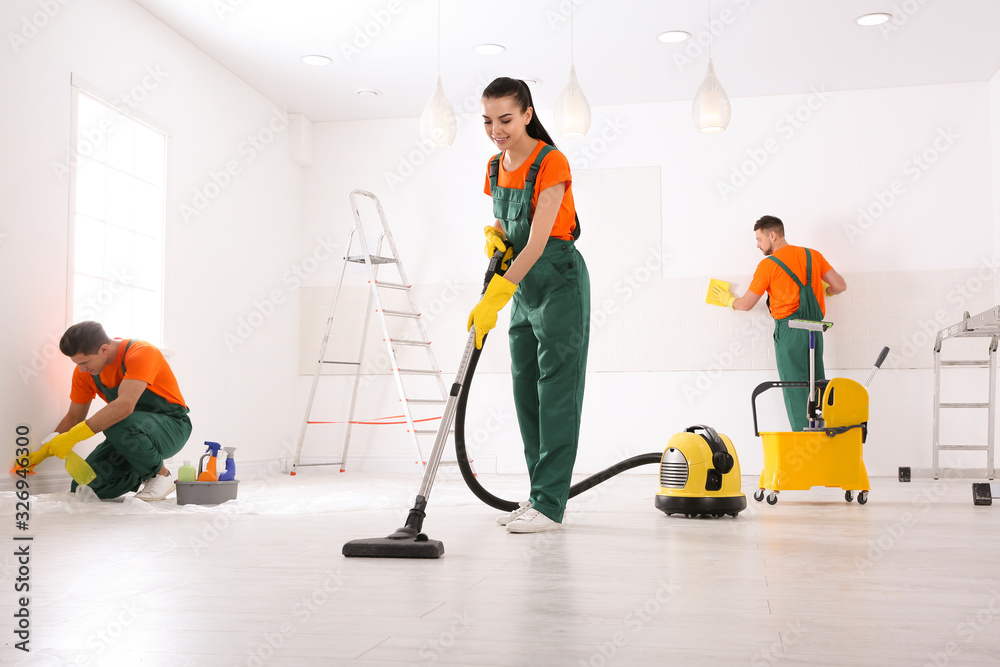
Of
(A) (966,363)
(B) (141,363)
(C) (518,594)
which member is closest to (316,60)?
(B) (141,363)

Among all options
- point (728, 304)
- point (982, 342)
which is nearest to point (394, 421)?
point (728, 304)

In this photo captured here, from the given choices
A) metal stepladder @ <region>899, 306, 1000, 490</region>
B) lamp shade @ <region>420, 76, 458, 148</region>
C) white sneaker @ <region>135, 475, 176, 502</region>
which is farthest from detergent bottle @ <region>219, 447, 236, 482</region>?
metal stepladder @ <region>899, 306, 1000, 490</region>

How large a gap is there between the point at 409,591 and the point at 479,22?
4246 mm

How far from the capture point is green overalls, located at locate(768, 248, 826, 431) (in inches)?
215

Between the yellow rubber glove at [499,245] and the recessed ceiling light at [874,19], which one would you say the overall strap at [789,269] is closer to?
the recessed ceiling light at [874,19]

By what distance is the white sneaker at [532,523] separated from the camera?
2.62 metres

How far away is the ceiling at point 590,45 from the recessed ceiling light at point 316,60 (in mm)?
68

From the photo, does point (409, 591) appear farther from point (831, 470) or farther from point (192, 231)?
point (192, 231)

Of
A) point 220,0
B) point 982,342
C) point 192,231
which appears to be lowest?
point 982,342

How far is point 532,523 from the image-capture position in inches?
105

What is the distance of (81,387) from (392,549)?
8.36 feet

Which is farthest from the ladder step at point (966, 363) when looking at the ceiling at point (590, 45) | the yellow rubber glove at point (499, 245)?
the yellow rubber glove at point (499, 245)

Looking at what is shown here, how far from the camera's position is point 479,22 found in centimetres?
517

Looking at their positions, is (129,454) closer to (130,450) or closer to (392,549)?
(130,450)
